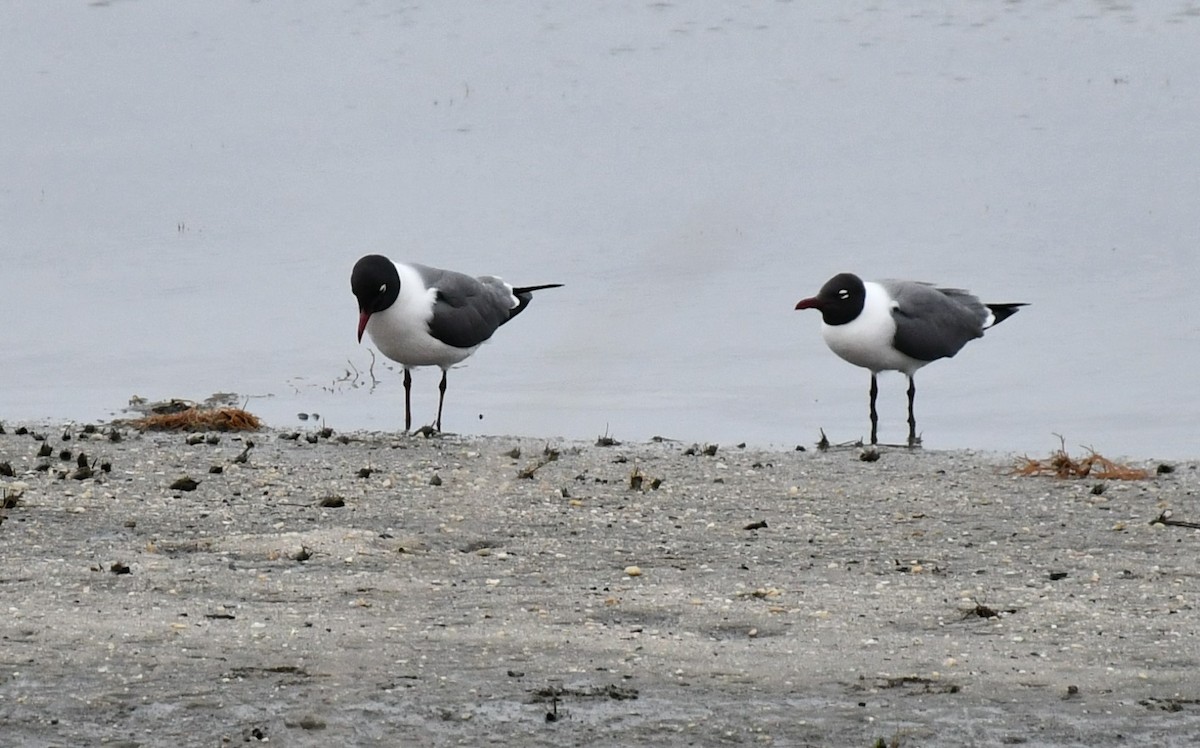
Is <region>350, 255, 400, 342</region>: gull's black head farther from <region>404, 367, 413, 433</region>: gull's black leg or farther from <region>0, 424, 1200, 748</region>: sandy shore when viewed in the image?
<region>0, 424, 1200, 748</region>: sandy shore

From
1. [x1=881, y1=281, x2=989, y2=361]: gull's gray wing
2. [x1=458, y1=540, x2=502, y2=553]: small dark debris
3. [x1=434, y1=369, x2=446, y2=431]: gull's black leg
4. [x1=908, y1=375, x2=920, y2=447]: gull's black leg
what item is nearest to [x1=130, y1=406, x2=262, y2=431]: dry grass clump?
[x1=434, y1=369, x2=446, y2=431]: gull's black leg

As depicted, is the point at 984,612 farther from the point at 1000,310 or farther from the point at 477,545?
the point at 1000,310

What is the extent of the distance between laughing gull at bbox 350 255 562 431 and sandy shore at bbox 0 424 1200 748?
1.79 meters

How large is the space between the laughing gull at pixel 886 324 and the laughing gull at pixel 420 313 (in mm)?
2251

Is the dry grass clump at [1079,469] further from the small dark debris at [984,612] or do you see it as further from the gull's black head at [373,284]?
the gull's black head at [373,284]

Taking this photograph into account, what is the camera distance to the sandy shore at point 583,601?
6488mm

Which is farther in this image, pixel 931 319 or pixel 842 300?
pixel 931 319

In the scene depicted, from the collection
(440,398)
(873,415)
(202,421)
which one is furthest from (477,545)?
(873,415)

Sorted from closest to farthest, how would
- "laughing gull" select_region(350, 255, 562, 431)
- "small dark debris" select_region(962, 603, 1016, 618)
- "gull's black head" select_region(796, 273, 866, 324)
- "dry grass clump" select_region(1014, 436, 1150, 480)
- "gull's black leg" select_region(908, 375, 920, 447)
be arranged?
1. "small dark debris" select_region(962, 603, 1016, 618)
2. "dry grass clump" select_region(1014, 436, 1150, 480)
3. "gull's black leg" select_region(908, 375, 920, 447)
4. "laughing gull" select_region(350, 255, 562, 431)
5. "gull's black head" select_region(796, 273, 866, 324)

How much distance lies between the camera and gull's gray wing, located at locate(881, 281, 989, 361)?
1403 centimetres

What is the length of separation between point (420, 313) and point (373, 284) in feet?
1.41

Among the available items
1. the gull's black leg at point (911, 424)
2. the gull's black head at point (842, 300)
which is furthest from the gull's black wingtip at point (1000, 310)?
the gull's black head at point (842, 300)

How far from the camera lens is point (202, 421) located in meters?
13.0

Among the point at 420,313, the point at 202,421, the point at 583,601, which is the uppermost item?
the point at 420,313
